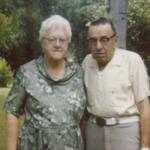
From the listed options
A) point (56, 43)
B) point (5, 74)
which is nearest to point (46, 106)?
point (56, 43)

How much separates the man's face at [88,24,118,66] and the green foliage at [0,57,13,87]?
1210 cm

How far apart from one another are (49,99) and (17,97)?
7.9 inches

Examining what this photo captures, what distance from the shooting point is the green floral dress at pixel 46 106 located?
134 inches

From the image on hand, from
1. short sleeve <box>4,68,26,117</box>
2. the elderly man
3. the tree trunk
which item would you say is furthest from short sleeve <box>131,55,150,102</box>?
the tree trunk

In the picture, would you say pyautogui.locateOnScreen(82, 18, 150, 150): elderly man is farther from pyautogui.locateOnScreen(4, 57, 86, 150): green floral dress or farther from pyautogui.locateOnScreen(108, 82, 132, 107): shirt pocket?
pyautogui.locateOnScreen(4, 57, 86, 150): green floral dress

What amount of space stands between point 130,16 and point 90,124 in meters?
9.71

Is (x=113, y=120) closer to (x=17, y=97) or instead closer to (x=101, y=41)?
(x=101, y=41)

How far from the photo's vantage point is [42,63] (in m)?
3.48

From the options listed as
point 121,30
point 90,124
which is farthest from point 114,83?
point 121,30

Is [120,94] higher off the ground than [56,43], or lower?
lower

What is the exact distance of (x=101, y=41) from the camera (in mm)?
3451

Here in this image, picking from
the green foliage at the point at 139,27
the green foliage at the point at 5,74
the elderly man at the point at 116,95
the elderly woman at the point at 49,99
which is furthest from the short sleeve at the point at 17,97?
the green foliage at the point at 5,74

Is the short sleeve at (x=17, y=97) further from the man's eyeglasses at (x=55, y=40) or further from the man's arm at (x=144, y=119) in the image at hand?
the man's arm at (x=144, y=119)

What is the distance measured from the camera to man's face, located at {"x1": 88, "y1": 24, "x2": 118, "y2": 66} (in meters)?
3.45
